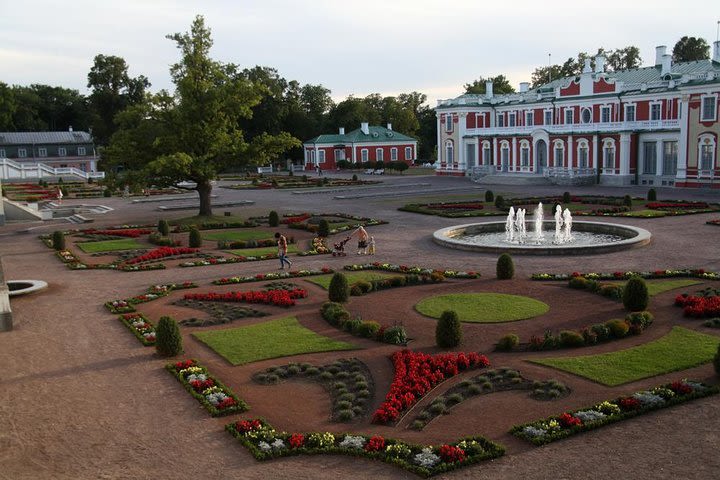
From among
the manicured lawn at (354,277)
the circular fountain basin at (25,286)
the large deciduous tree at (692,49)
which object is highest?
A: the large deciduous tree at (692,49)

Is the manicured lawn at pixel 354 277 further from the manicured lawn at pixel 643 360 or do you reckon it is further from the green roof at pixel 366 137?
the green roof at pixel 366 137

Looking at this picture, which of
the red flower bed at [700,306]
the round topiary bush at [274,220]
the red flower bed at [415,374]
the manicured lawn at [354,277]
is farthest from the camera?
the round topiary bush at [274,220]

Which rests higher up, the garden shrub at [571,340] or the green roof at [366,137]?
the green roof at [366,137]

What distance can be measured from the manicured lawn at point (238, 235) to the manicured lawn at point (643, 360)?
2053cm

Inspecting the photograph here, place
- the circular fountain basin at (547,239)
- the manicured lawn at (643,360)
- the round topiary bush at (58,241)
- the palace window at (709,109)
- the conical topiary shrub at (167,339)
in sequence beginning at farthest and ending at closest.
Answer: the palace window at (709,109), the round topiary bush at (58,241), the circular fountain basin at (547,239), the conical topiary shrub at (167,339), the manicured lawn at (643,360)

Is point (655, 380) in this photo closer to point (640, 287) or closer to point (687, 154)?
point (640, 287)

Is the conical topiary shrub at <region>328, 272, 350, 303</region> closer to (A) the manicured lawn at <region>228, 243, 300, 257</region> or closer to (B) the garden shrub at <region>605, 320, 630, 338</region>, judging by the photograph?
(B) the garden shrub at <region>605, 320, 630, 338</region>

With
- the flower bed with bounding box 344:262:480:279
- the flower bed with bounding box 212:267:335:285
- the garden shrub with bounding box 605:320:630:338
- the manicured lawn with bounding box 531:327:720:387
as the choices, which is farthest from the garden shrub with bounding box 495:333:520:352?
the flower bed with bounding box 212:267:335:285

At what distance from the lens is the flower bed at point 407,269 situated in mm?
23156

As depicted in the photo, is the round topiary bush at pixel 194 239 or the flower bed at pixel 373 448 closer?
the flower bed at pixel 373 448

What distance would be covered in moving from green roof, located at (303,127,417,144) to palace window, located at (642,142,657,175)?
43.0m

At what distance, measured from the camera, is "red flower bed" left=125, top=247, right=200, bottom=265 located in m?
27.8

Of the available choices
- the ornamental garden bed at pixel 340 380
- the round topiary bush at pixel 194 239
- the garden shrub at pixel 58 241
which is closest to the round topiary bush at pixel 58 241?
the garden shrub at pixel 58 241

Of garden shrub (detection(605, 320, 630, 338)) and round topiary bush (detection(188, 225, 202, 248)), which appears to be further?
round topiary bush (detection(188, 225, 202, 248))
